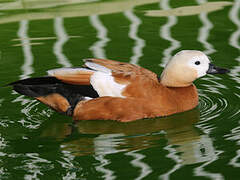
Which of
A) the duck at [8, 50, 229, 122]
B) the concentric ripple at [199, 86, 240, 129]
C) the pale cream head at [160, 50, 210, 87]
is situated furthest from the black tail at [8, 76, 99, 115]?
the concentric ripple at [199, 86, 240, 129]

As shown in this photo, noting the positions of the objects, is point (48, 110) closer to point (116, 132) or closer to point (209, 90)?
point (116, 132)

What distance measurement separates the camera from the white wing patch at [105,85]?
8.58m

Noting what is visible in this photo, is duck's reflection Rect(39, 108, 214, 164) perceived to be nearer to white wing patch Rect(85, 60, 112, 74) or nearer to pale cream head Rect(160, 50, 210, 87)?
pale cream head Rect(160, 50, 210, 87)

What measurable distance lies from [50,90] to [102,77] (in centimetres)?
64

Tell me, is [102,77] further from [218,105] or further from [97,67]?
[218,105]

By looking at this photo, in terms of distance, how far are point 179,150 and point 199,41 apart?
160 inches

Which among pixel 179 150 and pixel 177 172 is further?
pixel 179 150

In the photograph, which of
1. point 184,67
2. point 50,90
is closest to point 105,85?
point 50,90

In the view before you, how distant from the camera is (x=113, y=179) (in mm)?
6824

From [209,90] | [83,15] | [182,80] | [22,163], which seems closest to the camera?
[22,163]

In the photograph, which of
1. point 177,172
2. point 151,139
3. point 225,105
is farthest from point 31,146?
point 225,105

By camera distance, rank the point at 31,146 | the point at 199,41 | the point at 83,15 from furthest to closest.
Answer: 1. the point at 83,15
2. the point at 199,41
3. the point at 31,146

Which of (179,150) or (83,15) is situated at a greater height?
(83,15)

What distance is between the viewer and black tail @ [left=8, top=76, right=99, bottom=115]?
28.6ft
